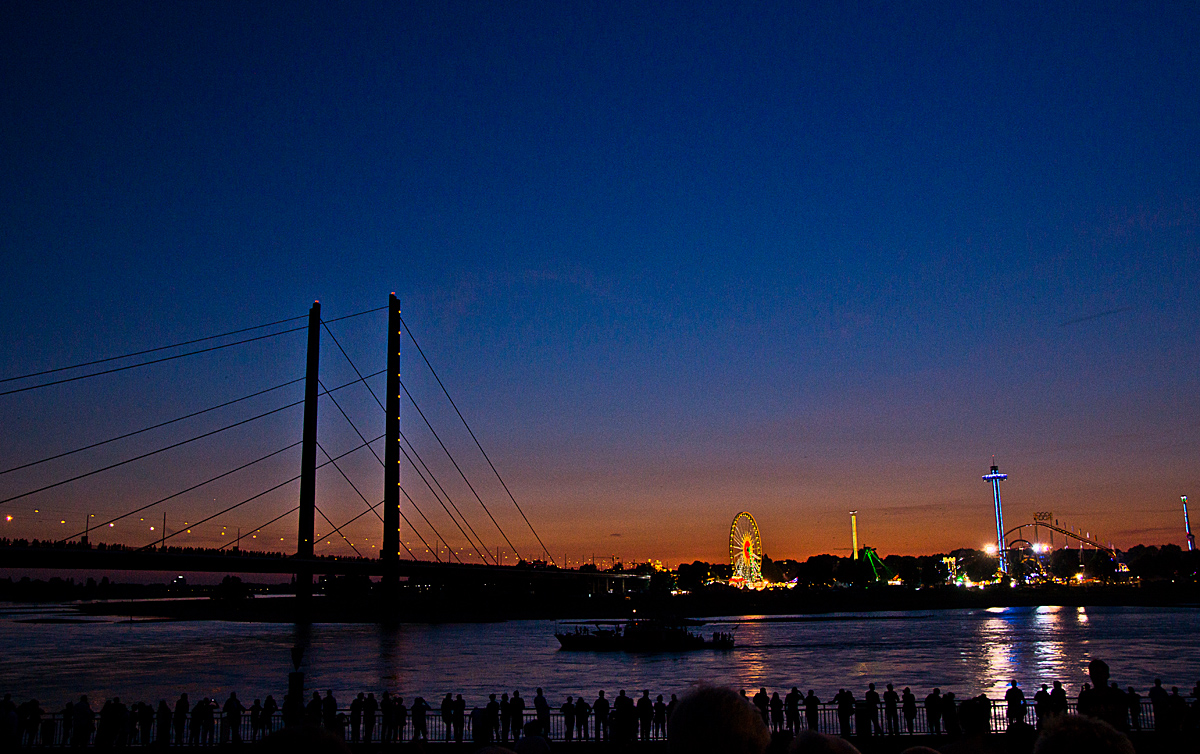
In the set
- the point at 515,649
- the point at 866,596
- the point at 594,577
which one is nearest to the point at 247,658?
the point at 515,649

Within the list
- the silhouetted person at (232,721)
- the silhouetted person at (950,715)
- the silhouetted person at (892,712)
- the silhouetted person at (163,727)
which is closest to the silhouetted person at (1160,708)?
the silhouetted person at (950,715)

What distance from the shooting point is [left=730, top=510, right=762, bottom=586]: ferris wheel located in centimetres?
14162

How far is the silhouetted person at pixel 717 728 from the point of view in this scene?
7.60ft

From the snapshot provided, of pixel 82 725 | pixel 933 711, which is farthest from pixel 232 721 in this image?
pixel 933 711

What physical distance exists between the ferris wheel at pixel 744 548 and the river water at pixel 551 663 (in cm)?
4648

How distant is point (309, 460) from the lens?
75.3 metres

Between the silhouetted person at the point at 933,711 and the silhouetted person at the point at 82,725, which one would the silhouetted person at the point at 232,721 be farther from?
the silhouetted person at the point at 933,711

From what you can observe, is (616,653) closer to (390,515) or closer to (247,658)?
(390,515)

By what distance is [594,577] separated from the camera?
101m

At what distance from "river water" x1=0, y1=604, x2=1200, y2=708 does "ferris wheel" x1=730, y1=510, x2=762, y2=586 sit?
46482 mm

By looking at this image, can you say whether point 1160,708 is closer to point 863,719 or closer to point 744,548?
point 863,719

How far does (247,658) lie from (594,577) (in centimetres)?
4450

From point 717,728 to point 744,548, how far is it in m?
147

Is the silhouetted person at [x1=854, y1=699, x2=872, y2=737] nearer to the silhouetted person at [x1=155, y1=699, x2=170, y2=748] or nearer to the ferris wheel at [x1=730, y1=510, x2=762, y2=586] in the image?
the silhouetted person at [x1=155, y1=699, x2=170, y2=748]
